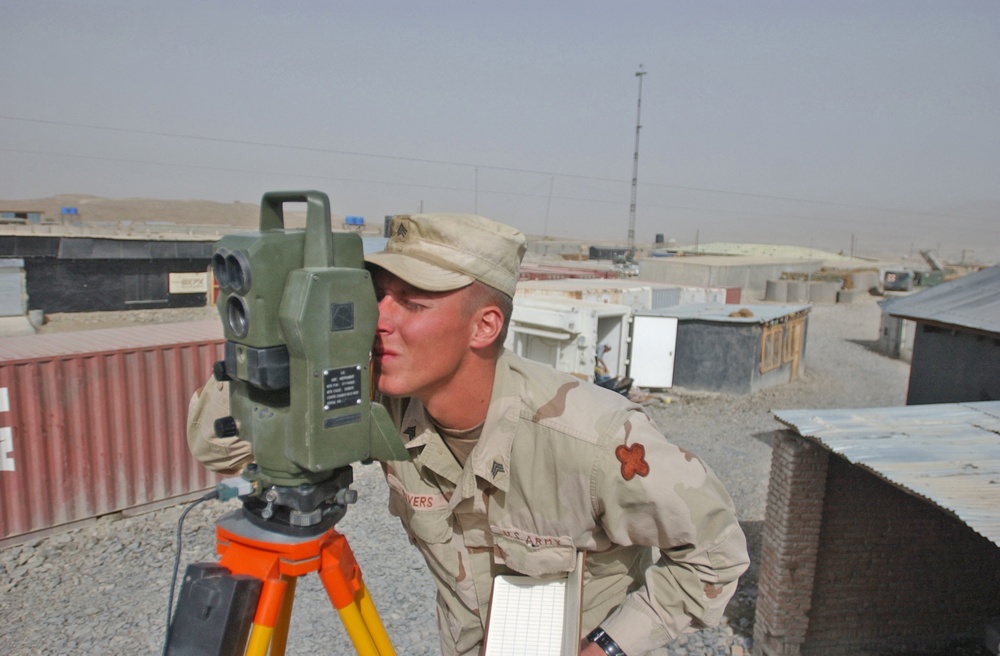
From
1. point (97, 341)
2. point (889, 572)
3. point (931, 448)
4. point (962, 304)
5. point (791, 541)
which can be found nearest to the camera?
point (931, 448)

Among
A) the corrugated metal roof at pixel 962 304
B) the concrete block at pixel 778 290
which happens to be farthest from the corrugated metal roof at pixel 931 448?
the concrete block at pixel 778 290

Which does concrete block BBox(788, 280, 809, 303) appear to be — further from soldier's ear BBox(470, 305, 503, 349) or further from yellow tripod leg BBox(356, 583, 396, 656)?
yellow tripod leg BBox(356, 583, 396, 656)

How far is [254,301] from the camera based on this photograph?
161cm

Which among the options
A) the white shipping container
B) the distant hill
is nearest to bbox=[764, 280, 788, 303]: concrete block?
the white shipping container

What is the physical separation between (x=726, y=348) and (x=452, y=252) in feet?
44.7

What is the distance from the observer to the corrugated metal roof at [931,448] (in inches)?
137

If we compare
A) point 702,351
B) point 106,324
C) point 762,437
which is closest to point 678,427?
point 762,437

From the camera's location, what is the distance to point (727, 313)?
597 inches

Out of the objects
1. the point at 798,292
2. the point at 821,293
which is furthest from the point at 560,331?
the point at 821,293

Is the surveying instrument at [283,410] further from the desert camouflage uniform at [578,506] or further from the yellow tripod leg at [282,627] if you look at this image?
the desert camouflage uniform at [578,506]

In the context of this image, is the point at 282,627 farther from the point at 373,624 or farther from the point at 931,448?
the point at 931,448

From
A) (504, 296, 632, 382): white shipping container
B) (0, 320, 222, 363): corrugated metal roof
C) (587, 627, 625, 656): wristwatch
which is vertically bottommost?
(504, 296, 632, 382): white shipping container

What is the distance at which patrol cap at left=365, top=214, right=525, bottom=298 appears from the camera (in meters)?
1.90

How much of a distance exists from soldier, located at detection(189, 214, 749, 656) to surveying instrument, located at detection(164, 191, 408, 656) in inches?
8.8
